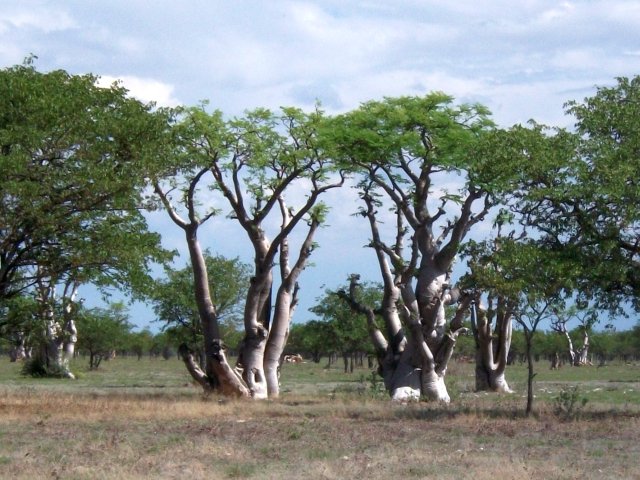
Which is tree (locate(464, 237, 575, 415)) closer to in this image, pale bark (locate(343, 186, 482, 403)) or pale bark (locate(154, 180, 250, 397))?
pale bark (locate(343, 186, 482, 403))

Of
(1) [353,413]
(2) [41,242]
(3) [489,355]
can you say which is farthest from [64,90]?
(3) [489,355]

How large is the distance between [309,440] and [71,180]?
28.1ft

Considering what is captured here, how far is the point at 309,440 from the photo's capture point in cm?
1795

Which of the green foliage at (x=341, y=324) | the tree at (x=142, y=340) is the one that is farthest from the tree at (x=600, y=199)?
the tree at (x=142, y=340)

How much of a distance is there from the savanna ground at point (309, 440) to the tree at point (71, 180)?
3678mm

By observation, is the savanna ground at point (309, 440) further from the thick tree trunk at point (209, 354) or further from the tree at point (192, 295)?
the tree at point (192, 295)

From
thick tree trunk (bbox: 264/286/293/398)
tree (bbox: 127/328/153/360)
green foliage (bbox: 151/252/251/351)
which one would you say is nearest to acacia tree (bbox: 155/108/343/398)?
thick tree trunk (bbox: 264/286/293/398)

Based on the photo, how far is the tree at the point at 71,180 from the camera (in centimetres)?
2156

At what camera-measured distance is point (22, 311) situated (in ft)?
83.0

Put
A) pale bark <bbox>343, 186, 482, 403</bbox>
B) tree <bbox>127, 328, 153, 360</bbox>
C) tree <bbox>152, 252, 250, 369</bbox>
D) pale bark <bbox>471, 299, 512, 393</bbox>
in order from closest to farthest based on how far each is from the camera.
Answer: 1. pale bark <bbox>343, 186, 482, 403</bbox>
2. pale bark <bbox>471, 299, 512, 393</bbox>
3. tree <bbox>152, 252, 250, 369</bbox>
4. tree <bbox>127, 328, 153, 360</bbox>

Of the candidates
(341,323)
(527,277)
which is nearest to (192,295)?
(341,323)

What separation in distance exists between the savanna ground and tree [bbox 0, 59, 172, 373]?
368 cm

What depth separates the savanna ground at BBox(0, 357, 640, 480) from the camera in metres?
13.6

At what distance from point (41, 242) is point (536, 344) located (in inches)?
3454
